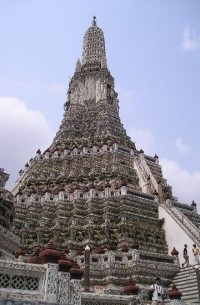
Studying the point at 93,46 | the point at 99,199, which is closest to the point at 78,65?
the point at 93,46

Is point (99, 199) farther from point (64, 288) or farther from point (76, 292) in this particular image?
point (64, 288)

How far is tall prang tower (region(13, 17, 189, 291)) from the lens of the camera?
82.6 feet

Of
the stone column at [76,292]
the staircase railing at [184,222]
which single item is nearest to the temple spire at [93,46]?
the staircase railing at [184,222]

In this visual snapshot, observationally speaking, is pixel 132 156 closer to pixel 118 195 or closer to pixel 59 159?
pixel 59 159

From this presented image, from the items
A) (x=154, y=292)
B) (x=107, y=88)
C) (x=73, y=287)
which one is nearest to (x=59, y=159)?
(x=107, y=88)

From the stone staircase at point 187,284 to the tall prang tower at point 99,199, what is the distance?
71 centimetres

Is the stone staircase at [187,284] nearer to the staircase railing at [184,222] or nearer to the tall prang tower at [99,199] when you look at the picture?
the tall prang tower at [99,199]

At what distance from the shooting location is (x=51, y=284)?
966 cm

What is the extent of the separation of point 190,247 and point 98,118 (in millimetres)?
27489

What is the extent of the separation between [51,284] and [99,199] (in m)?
24.7

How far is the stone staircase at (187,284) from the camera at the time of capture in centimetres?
2127

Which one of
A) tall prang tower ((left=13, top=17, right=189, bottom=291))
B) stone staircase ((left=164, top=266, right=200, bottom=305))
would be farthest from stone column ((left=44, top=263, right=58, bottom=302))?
tall prang tower ((left=13, top=17, right=189, bottom=291))

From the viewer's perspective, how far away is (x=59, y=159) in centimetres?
4491

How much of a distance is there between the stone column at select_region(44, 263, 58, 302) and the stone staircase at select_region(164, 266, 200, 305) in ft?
40.2
